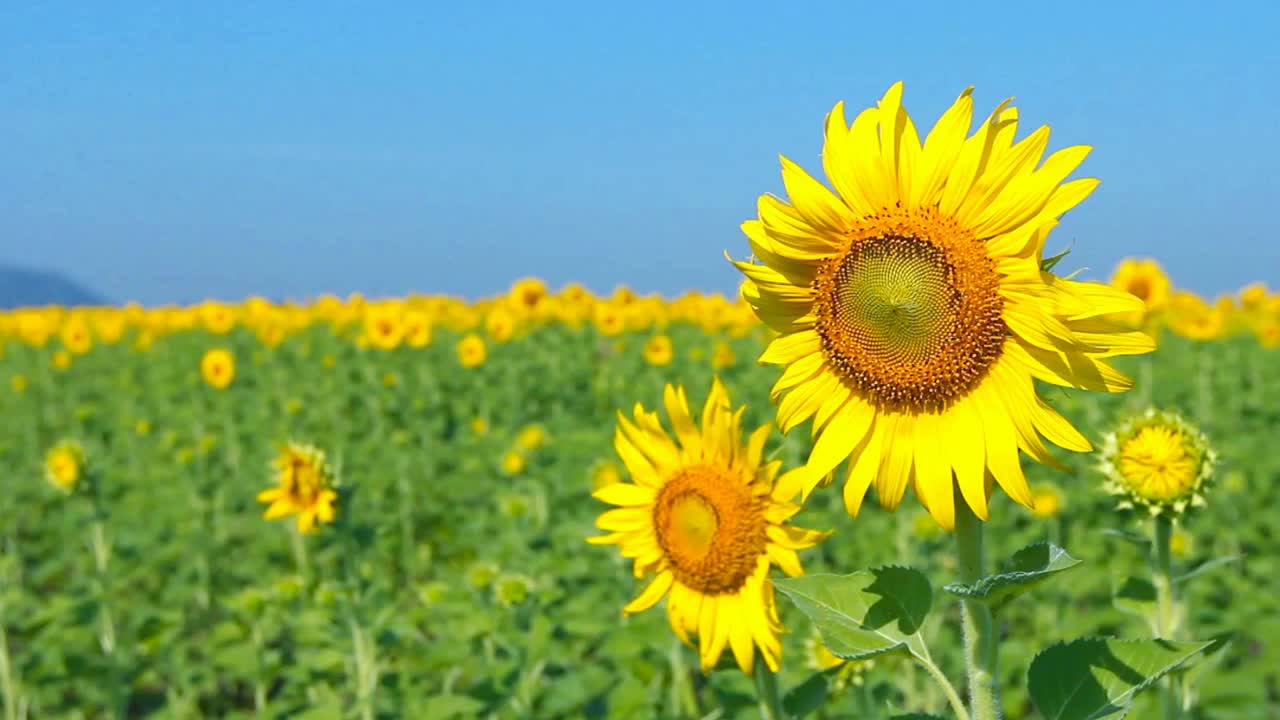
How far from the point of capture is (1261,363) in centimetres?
1417

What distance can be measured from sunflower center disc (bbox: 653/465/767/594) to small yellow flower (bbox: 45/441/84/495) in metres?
4.05

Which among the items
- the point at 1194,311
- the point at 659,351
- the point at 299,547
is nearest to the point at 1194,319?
the point at 1194,311

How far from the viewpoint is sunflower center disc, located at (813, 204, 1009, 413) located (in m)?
1.72

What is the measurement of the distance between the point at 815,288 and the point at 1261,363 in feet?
47.5

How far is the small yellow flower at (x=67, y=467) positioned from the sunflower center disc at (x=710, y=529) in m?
4.05

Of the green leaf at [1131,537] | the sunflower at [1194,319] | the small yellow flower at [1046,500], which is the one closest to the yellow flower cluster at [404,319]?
the sunflower at [1194,319]

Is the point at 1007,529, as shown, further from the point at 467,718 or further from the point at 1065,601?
the point at 467,718

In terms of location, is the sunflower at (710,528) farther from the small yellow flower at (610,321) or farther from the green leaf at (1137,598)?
the small yellow flower at (610,321)

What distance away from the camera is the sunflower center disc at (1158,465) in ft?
8.63

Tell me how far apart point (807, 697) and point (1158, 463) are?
3.35ft

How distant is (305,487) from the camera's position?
4.52 meters

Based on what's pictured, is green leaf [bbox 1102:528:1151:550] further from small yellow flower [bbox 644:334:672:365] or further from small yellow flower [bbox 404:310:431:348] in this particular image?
small yellow flower [bbox 404:310:431:348]

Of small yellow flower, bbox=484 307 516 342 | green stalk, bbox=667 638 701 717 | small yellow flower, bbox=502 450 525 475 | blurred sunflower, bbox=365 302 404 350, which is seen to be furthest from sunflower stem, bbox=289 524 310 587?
small yellow flower, bbox=484 307 516 342

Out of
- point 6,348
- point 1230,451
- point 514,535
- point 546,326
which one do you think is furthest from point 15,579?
point 6,348
